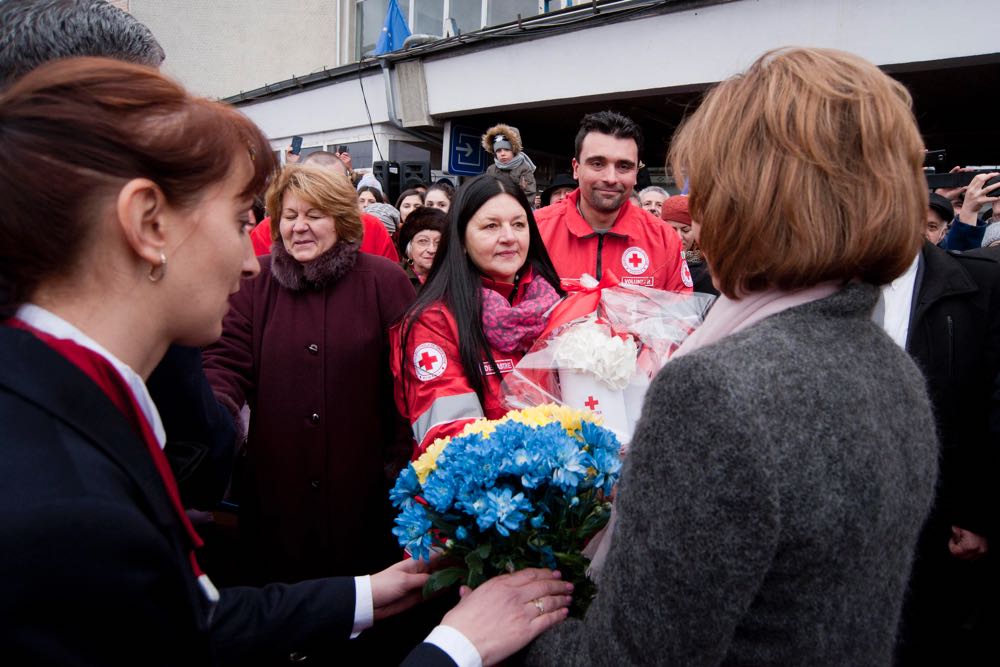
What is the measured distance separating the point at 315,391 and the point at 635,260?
1.96m

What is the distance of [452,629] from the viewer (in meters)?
1.27

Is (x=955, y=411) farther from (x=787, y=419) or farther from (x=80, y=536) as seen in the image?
(x=80, y=536)

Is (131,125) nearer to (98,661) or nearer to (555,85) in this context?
(98,661)

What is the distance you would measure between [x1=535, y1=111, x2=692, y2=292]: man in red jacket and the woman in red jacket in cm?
112

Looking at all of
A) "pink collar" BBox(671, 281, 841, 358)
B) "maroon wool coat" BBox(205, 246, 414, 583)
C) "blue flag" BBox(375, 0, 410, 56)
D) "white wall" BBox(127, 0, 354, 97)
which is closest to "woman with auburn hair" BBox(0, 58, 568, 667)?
"pink collar" BBox(671, 281, 841, 358)

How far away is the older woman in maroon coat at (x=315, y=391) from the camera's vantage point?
2.77 metres

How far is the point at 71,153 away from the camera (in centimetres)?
92

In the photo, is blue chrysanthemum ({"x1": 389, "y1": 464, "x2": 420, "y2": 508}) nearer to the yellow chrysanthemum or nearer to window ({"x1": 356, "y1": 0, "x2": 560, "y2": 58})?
the yellow chrysanthemum

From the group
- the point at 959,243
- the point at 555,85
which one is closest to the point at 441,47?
the point at 555,85

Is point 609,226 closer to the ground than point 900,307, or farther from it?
farther from it

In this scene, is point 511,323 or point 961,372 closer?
point 511,323

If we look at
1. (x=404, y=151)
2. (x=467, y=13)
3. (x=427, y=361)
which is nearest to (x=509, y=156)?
(x=427, y=361)

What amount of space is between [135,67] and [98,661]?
0.85 meters

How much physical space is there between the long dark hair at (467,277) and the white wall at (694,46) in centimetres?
416
